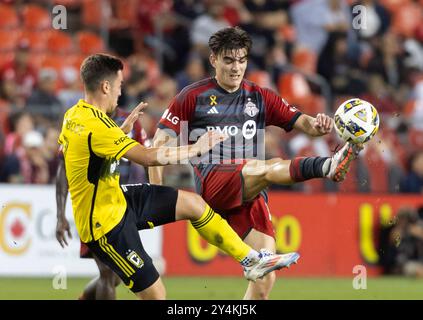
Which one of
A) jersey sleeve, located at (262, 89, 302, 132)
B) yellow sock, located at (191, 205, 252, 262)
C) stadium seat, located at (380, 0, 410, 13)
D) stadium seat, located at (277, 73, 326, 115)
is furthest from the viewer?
stadium seat, located at (380, 0, 410, 13)

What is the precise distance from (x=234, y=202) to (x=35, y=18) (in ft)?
29.7

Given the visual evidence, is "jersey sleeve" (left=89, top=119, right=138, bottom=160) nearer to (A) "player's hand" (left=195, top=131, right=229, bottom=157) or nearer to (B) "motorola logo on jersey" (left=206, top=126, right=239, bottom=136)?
(A) "player's hand" (left=195, top=131, right=229, bottom=157)

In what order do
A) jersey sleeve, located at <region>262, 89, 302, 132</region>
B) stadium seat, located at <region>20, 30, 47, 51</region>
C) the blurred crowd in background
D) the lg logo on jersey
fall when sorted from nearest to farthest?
the lg logo on jersey < jersey sleeve, located at <region>262, 89, 302, 132</region> < the blurred crowd in background < stadium seat, located at <region>20, 30, 47, 51</region>

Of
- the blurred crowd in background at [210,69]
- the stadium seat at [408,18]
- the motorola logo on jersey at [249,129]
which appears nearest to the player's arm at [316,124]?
the motorola logo on jersey at [249,129]

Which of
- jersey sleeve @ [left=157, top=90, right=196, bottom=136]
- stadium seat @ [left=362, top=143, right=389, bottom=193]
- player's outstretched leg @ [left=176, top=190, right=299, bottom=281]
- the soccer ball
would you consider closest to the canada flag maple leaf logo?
stadium seat @ [left=362, top=143, right=389, bottom=193]

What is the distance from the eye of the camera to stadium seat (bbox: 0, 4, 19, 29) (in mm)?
16531

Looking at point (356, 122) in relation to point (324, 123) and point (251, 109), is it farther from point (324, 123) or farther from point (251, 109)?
point (251, 109)

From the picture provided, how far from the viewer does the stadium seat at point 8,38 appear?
53.3 feet

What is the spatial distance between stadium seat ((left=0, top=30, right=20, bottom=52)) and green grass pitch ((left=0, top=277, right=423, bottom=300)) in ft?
14.0

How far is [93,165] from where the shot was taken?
25.6 feet

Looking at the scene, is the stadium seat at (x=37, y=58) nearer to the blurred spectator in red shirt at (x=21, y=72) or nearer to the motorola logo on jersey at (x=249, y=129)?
the blurred spectator in red shirt at (x=21, y=72)

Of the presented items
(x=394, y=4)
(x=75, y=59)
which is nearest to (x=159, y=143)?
(x=75, y=59)

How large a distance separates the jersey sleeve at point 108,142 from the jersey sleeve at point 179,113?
3.81ft
